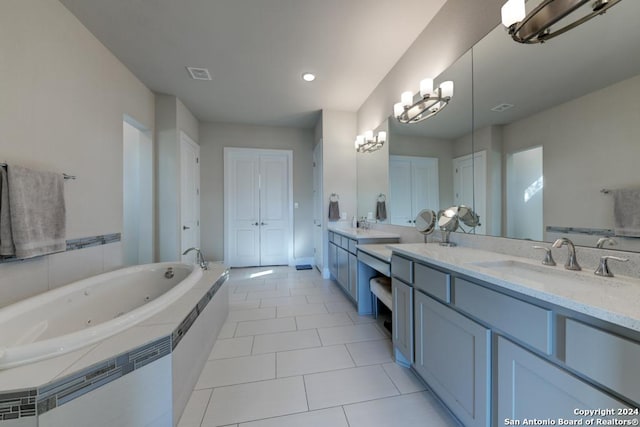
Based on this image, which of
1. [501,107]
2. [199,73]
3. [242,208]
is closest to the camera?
[501,107]

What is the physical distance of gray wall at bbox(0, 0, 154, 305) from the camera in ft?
4.86

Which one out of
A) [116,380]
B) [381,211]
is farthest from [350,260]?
[116,380]

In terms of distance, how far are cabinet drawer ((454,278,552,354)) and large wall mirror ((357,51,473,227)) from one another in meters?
0.89

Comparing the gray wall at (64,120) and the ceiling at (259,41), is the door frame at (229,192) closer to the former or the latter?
the ceiling at (259,41)

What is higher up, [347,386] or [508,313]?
[508,313]

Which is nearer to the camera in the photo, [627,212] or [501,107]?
[627,212]

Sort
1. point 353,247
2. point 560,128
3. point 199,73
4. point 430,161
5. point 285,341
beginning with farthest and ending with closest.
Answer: point 199,73, point 353,247, point 430,161, point 285,341, point 560,128

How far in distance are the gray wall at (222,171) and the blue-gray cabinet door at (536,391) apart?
391 cm

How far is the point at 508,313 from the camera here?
891 millimetres

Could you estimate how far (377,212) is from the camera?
3.18 metres

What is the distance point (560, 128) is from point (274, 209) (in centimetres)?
403

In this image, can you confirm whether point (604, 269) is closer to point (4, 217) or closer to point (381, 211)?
point (381, 211)

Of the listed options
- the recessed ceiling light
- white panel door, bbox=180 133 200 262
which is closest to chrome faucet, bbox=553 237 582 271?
the recessed ceiling light

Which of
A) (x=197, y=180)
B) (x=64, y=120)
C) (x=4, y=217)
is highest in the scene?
(x=64, y=120)
